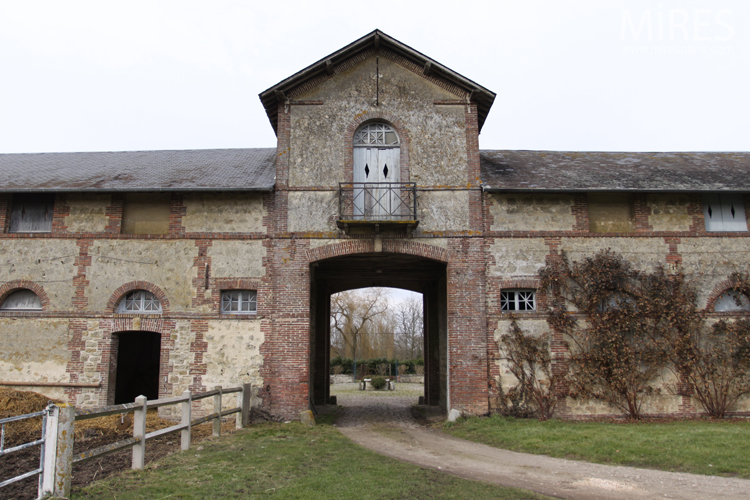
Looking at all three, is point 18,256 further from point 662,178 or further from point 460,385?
point 662,178

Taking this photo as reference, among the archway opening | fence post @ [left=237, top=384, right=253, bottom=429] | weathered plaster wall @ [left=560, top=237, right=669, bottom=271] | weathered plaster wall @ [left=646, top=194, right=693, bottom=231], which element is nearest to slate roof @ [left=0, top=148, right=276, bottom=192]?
the archway opening

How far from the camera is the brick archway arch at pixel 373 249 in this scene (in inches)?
510

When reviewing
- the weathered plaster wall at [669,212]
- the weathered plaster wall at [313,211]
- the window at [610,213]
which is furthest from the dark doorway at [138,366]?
the weathered plaster wall at [669,212]

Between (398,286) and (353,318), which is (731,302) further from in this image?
→ (353,318)

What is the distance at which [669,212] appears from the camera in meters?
13.4

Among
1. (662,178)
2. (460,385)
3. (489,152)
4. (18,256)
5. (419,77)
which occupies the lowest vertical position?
(460,385)

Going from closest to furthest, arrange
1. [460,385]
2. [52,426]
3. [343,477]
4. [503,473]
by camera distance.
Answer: [52,426], [343,477], [503,473], [460,385]

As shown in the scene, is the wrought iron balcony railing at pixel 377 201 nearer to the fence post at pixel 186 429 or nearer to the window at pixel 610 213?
the window at pixel 610 213

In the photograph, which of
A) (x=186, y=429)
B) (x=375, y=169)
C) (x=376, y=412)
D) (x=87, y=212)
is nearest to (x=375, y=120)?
(x=375, y=169)

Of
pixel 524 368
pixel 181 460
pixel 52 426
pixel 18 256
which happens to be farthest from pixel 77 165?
pixel 524 368

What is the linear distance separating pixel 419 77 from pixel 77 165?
32.5ft

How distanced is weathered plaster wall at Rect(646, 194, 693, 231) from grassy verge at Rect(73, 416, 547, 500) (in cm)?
914

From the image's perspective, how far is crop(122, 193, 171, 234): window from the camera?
13469 millimetres

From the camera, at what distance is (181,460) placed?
7867 mm
